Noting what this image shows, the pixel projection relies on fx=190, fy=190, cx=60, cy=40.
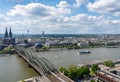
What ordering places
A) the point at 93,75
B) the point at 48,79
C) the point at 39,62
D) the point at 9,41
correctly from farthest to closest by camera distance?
the point at 9,41 < the point at 39,62 < the point at 93,75 < the point at 48,79

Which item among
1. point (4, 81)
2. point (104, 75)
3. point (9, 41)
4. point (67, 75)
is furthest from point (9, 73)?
point (9, 41)

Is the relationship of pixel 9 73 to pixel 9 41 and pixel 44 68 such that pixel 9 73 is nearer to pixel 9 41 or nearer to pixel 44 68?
pixel 44 68

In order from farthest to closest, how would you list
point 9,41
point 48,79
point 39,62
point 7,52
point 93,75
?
point 9,41 < point 7,52 < point 39,62 < point 93,75 < point 48,79

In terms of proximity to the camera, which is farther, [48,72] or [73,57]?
[73,57]

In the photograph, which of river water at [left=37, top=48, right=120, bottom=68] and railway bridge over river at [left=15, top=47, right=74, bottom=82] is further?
river water at [left=37, top=48, right=120, bottom=68]

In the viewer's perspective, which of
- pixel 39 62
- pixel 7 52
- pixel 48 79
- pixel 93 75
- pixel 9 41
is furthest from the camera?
pixel 9 41

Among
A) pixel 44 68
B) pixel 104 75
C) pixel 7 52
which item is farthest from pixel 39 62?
pixel 7 52

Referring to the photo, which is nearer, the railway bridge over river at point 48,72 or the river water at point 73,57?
the railway bridge over river at point 48,72

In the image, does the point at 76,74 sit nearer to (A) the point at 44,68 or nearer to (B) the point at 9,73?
(A) the point at 44,68

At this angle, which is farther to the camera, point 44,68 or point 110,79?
point 44,68
